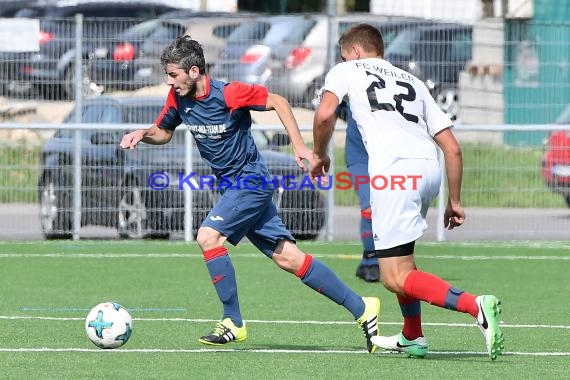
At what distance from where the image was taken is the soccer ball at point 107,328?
29.7 ft

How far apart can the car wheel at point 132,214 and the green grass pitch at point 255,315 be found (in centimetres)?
40

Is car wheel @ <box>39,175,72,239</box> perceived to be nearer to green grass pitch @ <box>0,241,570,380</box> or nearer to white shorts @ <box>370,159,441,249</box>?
green grass pitch @ <box>0,241,570,380</box>

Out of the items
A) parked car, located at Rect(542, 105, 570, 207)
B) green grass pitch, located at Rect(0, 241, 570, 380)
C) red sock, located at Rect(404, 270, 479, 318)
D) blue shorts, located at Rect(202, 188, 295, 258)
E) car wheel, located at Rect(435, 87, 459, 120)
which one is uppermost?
car wheel, located at Rect(435, 87, 459, 120)

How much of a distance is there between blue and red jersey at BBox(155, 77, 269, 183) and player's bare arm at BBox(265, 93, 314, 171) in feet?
0.19

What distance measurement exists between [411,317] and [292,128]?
1376 mm

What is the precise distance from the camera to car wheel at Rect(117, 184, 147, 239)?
1786cm

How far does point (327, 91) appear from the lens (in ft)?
28.3

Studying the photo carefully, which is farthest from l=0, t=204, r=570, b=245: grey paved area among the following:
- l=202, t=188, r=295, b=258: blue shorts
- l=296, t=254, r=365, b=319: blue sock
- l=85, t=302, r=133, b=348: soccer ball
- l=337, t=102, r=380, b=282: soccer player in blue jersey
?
l=85, t=302, r=133, b=348: soccer ball

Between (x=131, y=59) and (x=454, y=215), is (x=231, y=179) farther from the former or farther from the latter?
(x=131, y=59)

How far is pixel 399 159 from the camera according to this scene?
8531 millimetres

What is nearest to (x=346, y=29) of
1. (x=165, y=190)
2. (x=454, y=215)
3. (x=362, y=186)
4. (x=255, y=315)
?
(x=165, y=190)

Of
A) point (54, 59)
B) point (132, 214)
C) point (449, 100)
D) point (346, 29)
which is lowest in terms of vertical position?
point (132, 214)

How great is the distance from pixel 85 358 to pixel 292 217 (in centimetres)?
930

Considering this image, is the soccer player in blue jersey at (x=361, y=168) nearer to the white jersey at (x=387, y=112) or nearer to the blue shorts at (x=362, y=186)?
the blue shorts at (x=362, y=186)
